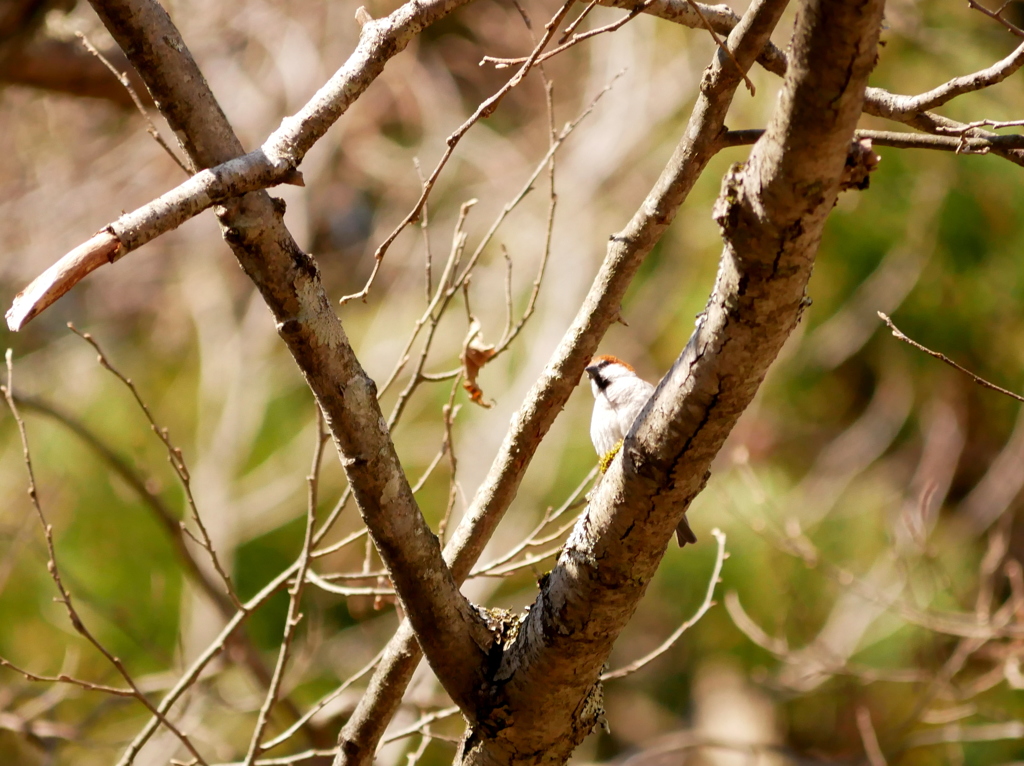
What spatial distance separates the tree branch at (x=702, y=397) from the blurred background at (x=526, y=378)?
2.65 m

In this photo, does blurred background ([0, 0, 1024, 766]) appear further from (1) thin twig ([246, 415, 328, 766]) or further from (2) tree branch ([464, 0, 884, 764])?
(2) tree branch ([464, 0, 884, 764])

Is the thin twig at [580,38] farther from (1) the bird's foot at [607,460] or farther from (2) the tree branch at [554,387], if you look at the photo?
(1) the bird's foot at [607,460]

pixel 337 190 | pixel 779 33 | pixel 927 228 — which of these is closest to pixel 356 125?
pixel 337 190

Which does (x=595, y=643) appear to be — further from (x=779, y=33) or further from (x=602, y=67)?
(x=602, y=67)

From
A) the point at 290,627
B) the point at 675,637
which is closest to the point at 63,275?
the point at 290,627

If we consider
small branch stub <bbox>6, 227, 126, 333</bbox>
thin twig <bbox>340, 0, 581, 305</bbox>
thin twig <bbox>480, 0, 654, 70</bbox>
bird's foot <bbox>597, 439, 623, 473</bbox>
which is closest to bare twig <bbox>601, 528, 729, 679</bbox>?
bird's foot <bbox>597, 439, 623, 473</bbox>

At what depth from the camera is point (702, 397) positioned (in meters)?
1.49

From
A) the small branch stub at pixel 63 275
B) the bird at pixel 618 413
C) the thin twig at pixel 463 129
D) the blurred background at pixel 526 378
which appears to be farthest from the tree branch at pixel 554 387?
the blurred background at pixel 526 378

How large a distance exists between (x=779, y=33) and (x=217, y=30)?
4462 mm

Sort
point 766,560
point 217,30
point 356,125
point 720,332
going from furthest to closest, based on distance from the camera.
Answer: point 356,125 → point 217,30 → point 766,560 → point 720,332

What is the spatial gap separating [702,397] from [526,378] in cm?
503

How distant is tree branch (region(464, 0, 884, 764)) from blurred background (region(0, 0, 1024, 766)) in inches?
105

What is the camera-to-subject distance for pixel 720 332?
1438mm

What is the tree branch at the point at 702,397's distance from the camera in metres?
1.17
